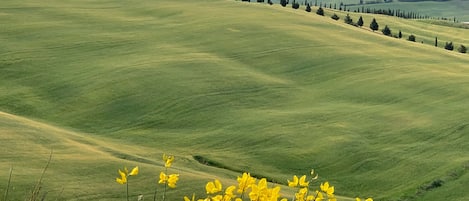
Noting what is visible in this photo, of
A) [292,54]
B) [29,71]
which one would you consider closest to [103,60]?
[29,71]

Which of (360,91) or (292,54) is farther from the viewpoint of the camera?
(292,54)

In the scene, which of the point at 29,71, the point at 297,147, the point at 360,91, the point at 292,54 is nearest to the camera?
the point at 297,147

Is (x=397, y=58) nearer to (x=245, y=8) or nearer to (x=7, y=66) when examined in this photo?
(x=245, y=8)

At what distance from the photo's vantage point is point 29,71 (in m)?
43.6

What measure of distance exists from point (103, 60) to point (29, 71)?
480 cm

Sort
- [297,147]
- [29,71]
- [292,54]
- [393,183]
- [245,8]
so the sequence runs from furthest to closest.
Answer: [245,8], [292,54], [29,71], [297,147], [393,183]

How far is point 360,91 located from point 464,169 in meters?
12.5

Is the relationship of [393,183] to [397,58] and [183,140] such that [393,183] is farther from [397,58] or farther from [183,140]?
[397,58]

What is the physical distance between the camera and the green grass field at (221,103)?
2417 cm

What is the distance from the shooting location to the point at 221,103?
125ft

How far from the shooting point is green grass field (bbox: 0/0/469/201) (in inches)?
952

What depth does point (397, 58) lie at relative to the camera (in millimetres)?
49219

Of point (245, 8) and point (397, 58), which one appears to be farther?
point (245, 8)

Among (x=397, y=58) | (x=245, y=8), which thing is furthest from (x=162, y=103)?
(x=245, y=8)
